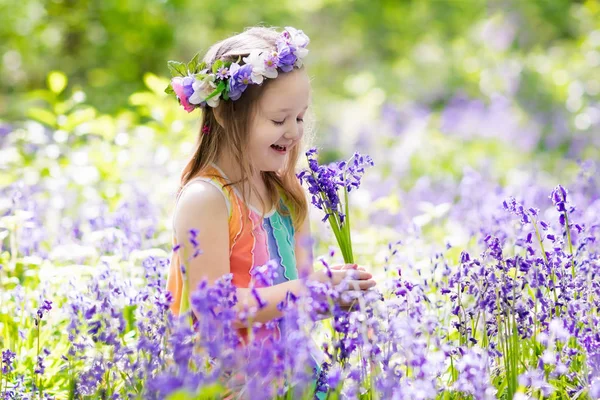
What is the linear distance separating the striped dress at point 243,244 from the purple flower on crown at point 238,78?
303 mm

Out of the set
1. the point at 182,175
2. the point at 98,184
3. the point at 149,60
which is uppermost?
the point at 149,60

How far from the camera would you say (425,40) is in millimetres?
13367

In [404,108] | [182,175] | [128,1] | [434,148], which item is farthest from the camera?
[404,108]

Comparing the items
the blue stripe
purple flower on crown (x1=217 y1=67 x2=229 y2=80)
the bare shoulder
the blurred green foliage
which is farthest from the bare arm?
the blurred green foliage

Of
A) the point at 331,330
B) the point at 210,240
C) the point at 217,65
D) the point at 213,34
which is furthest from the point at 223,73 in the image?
the point at 213,34

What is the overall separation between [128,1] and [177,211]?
6915 mm

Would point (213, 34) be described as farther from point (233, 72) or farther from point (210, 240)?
point (210, 240)

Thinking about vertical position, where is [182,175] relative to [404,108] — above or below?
below

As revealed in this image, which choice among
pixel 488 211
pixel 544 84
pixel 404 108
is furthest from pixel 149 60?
pixel 488 211

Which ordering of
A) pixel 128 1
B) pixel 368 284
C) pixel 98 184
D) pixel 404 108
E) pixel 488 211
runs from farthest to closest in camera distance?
pixel 404 108
pixel 128 1
pixel 98 184
pixel 488 211
pixel 368 284

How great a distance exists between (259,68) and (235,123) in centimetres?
23

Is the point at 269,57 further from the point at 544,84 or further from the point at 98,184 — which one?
the point at 544,84

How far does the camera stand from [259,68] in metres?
2.53

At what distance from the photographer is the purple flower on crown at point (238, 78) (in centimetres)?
252
